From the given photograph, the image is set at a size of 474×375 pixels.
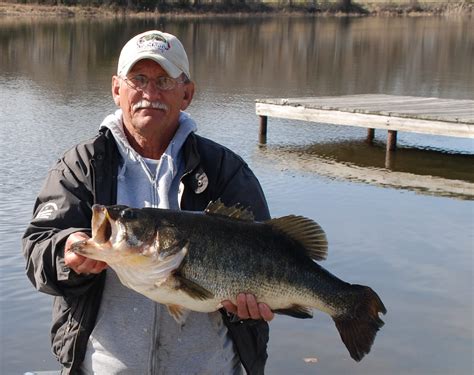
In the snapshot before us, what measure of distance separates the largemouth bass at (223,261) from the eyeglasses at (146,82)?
615 mm

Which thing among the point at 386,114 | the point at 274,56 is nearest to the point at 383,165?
the point at 386,114

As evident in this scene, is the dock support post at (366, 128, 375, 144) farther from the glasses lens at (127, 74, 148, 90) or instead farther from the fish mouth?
the fish mouth

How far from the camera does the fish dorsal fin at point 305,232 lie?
11.5 feet

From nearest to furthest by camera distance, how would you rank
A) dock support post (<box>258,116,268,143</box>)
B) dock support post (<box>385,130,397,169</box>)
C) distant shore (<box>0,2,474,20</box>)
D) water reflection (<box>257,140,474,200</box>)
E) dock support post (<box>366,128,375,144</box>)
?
1. water reflection (<box>257,140,474,200</box>)
2. dock support post (<box>385,130,397,169</box>)
3. dock support post (<box>258,116,268,143</box>)
4. dock support post (<box>366,128,375,144</box>)
5. distant shore (<box>0,2,474,20</box>)

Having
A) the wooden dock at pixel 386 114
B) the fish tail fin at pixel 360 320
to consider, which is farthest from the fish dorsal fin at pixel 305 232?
the wooden dock at pixel 386 114

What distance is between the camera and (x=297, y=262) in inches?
136

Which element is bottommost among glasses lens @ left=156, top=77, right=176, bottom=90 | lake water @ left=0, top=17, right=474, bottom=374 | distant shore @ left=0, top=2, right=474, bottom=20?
lake water @ left=0, top=17, right=474, bottom=374

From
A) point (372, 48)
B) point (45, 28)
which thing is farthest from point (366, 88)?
Answer: point (45, 28)

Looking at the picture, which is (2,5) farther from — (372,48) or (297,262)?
(297,262)

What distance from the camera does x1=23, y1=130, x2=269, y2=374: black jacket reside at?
3.37 m

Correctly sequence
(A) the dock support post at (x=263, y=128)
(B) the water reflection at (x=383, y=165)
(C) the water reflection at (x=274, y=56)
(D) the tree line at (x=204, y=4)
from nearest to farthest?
(B) the water reflection at (x=383, y=165) < (A) the dock support post at (x=263, y=128) < (C) the water reflection at (x=274, y=56) < (D) the tree line at (x=204, y=4)

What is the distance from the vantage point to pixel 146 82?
358 cm

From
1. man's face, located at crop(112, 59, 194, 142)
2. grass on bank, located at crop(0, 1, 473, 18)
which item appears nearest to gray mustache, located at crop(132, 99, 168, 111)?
man's face, located at crop(112, 59, 194, 142)

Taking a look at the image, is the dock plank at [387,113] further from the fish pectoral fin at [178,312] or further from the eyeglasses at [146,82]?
the fish pectoral fin at [178,312]
